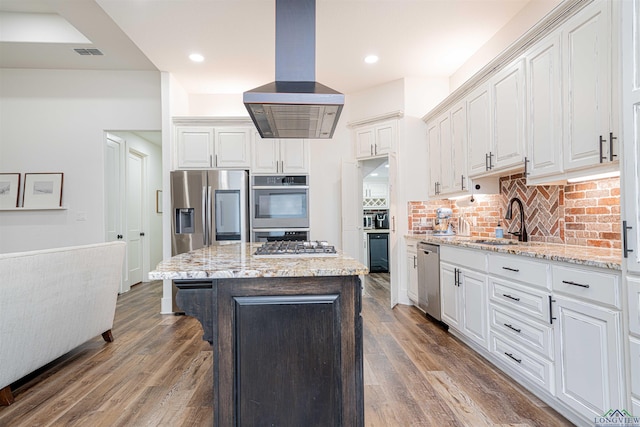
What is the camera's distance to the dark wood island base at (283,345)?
58.0 inches

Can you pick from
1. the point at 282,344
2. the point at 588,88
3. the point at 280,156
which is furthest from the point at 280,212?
the point at 588,88

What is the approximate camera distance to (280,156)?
4.39 metres

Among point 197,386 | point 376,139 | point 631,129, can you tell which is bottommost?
point 197,386

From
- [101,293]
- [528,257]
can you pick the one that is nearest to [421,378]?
[528,257]

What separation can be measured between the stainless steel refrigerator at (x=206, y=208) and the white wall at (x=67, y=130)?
1.33m

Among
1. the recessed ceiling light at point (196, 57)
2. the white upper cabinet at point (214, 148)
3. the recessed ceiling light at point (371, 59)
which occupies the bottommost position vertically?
the white upper cabinet at point (214, 148)

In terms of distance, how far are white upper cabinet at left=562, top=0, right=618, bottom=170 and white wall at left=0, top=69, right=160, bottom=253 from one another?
15.3ft

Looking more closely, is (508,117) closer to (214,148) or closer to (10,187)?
(214,148)

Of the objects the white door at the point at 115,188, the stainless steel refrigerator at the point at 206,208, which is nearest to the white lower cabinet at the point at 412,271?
the stainless steel refrigerator at the point at 206,208

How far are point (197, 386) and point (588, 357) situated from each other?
7.46ft

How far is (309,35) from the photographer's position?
7.52ft

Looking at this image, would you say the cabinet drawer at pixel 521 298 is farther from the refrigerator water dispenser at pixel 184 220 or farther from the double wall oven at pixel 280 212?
the refrigerator water dispenser at pixel 184 220

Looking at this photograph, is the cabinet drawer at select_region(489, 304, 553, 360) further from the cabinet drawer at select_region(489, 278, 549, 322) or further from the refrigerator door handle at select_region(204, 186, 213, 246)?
the refrigerator door handle at select_region(204, 186, 213, 246)

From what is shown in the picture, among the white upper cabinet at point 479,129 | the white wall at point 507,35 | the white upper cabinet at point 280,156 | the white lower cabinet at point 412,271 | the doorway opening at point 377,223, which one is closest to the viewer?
the white wall at point 507,35
